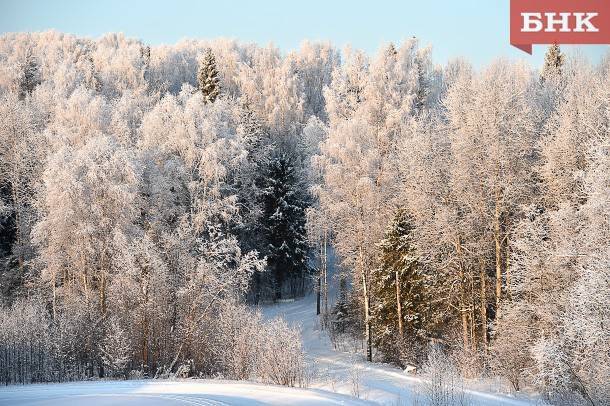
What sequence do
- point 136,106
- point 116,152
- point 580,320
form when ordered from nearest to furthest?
point 580,320
point 116,152
point 136,106

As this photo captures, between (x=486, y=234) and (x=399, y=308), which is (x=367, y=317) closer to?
(x=399, y=308)

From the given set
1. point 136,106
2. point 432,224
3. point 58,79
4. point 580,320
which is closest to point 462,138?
point 432,224

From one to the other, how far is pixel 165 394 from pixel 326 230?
58.6ft

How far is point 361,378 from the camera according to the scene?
634 inches

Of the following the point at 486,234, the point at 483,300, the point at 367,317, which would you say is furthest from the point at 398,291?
the point at 486,234

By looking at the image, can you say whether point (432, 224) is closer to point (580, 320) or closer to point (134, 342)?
point (580, 320)

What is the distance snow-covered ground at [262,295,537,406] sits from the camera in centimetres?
1236

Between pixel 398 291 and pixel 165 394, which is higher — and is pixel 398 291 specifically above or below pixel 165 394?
above

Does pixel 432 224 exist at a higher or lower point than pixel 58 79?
lower

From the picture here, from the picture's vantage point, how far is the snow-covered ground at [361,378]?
1236 cm

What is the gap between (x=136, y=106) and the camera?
34.2m

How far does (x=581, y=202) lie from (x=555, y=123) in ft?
13.1

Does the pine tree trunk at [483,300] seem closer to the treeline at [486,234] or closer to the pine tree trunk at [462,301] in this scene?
the treeline at [486,234]

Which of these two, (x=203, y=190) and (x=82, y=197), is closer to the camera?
(x=82, y=197)
